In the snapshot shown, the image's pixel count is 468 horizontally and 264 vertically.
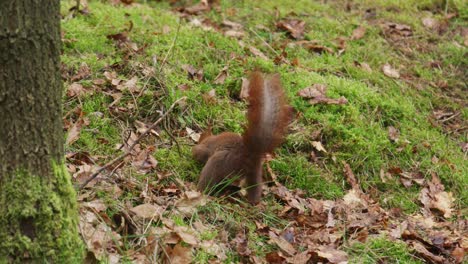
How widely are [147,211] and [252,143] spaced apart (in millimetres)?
847

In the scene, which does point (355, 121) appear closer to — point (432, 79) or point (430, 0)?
point (432, 79)

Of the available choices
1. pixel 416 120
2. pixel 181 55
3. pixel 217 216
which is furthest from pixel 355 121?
pixel 217 216

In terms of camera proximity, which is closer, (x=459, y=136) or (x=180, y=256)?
(x=180, y=256)

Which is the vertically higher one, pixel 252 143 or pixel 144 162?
pixel 252 143

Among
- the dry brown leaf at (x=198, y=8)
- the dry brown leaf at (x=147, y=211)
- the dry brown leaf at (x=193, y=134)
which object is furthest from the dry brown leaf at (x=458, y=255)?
the dry brown leaf at (x=198, y=8)

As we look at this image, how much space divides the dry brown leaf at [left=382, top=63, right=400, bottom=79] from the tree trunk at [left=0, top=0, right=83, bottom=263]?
4227 millimetres

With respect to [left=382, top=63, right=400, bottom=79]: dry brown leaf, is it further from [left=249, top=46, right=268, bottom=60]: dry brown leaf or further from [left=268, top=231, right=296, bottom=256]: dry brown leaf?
[left=268, top=231, right=296, bottom=256]: dry brown leaf

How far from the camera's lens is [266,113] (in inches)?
158

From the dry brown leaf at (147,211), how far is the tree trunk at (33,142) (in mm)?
612

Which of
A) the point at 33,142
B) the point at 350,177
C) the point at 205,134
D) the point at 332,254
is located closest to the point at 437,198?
the point at 350,177

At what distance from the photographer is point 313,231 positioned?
13.6ft

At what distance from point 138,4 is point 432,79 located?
3.12 m

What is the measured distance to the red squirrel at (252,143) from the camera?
13.1 ft

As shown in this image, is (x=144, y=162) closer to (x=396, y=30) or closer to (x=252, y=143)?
(x=252, y=143)
